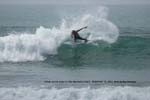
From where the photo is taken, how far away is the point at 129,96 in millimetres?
15883

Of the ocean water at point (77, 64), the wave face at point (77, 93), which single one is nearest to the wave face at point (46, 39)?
the ocean water at point (77, 64)

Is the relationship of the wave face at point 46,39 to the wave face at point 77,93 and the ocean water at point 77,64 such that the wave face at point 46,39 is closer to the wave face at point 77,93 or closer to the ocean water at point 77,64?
the ocean water at point 77,64

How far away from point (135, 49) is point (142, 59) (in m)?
2.52

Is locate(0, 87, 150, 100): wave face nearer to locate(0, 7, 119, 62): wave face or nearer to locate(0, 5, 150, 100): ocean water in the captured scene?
locate(0, 5, 150, 100): ocean water

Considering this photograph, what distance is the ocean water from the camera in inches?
647

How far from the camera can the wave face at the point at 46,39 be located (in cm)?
2381

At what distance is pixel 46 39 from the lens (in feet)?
84.9

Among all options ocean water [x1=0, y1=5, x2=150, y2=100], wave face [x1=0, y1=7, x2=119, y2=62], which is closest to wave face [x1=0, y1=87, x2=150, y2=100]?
ocean water [x1=0, y1=5, x2=150, y2=100]

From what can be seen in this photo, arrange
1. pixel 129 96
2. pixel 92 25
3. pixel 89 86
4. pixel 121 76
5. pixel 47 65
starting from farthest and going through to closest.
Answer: pixel 92 25
pixel 47 65
pixel 121 76
pixel 89 86
pixel 129 96

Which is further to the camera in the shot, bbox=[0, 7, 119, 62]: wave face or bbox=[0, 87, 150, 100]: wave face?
bbox=[0, 7, 119, 62]: wave face

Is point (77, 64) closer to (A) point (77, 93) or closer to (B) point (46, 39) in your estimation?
(B) point (46, 39)

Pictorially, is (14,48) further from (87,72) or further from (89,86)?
(89,86)

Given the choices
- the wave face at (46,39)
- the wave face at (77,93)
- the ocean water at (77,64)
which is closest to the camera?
the wave face at (77,93)

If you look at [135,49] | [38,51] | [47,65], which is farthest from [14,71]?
[135,49]
